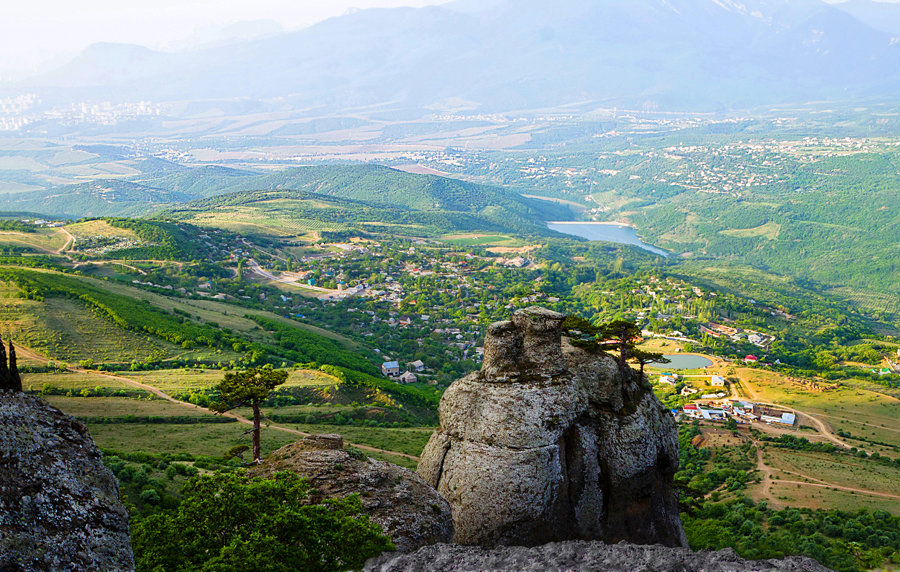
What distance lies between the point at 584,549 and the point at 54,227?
154640 mm

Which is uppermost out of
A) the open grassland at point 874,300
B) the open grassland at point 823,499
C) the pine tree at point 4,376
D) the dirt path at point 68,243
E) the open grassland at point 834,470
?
the pine tree at point 4,376

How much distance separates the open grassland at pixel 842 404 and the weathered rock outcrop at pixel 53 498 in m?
76.1

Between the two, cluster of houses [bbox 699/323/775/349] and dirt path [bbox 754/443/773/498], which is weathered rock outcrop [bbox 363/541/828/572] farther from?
cluster of houses [bbox 699/323/775/349]

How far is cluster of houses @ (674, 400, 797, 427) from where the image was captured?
68700mm

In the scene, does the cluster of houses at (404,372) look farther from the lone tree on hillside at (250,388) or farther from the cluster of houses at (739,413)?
the lone tree on hillside at (250,388)

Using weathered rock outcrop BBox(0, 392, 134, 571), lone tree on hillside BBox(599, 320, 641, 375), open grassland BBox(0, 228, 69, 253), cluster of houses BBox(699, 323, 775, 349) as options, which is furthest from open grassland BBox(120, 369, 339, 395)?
cluster of houses BBox(699, 323, 775, 349)

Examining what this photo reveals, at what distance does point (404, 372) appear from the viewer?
296 ft

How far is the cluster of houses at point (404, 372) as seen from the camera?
8588 centimetres

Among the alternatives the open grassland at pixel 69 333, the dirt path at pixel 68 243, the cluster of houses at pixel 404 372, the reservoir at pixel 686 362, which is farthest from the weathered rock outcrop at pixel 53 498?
the dirt path at pixel 68 243

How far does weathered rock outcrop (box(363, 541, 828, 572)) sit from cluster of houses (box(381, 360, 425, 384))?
6863 centimetres

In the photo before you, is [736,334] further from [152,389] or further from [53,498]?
[53,498]

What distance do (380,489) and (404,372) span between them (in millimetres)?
70319

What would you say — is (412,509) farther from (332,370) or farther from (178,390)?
(332,370)

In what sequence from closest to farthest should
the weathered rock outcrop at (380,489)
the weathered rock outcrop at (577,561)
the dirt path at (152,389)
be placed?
1. the weathered rock outcrop at (577,561)
2. the weathered rock outcrop at (380,489)
3. the dirt path at (152,389)
